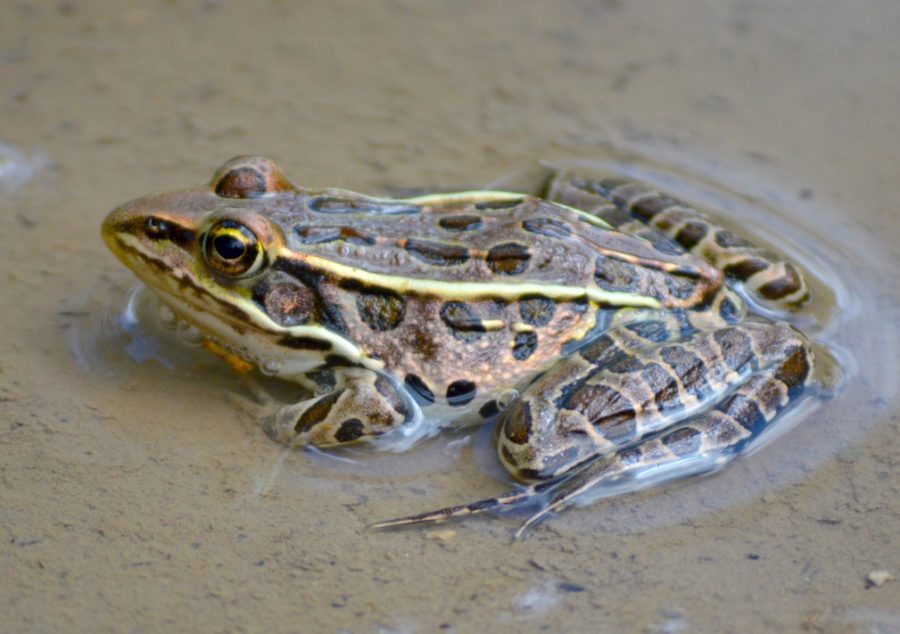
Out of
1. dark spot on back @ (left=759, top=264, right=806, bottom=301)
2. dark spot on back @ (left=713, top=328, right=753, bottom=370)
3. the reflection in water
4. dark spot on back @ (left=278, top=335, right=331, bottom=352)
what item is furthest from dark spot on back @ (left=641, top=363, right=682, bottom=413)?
the reflection in water

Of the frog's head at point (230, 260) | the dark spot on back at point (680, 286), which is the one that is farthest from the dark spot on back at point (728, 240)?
the frog's head at point (230, 260)

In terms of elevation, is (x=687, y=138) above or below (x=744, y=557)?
above

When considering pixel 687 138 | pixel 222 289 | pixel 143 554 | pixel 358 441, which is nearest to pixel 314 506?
Answer: pixel 358 441

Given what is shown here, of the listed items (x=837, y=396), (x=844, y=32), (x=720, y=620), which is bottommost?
(x=720, y=620)

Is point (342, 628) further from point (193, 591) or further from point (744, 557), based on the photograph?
point (744, 557)

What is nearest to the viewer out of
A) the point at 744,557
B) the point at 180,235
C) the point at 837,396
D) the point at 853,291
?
the point at 744,557

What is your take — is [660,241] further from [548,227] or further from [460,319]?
[460,319]

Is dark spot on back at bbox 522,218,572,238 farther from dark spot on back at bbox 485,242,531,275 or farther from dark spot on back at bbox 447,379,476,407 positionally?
dark spot on back at bbox 447,379,476,407
